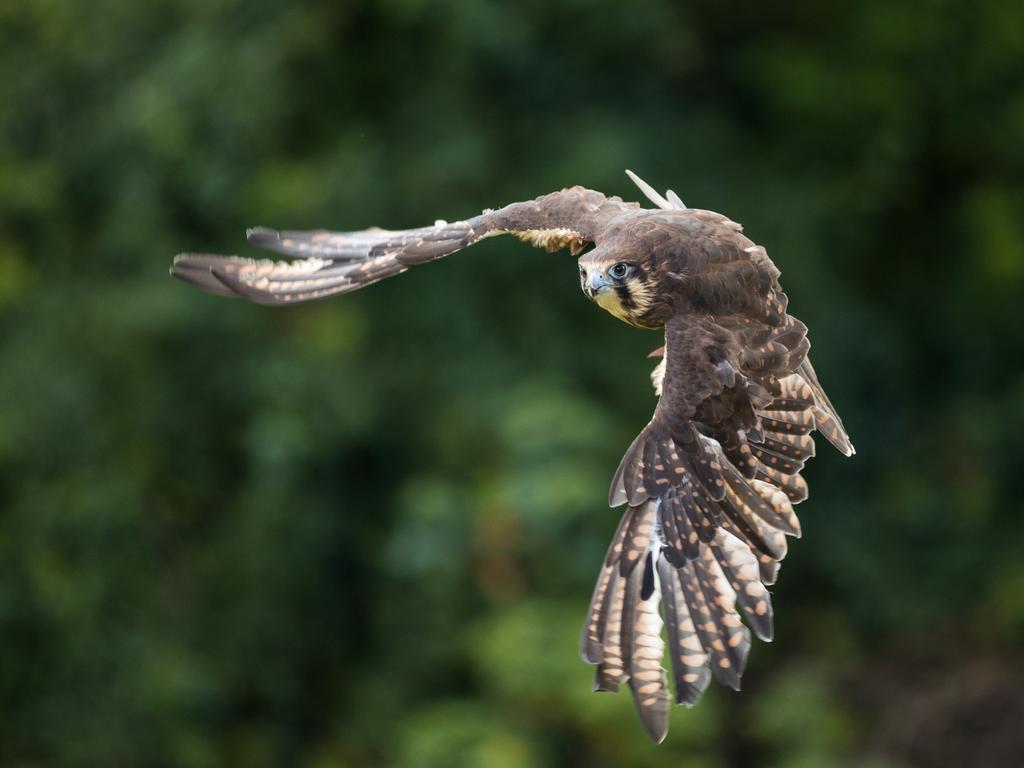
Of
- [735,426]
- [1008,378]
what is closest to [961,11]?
[1008,378]

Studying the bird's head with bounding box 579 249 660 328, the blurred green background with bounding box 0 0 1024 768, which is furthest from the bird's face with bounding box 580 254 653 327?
the blurred green background with bounding box 0 0 1024 768

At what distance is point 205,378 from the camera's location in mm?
9773

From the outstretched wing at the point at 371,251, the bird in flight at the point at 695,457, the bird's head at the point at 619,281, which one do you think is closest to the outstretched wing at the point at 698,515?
the bird in flight at the point at 695,457

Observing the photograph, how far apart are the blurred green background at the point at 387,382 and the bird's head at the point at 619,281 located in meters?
3.82

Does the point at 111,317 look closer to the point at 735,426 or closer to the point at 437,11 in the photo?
the point at 437,11

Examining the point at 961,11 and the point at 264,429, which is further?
the point at 961,11

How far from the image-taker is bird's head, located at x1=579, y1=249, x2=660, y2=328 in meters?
4.63

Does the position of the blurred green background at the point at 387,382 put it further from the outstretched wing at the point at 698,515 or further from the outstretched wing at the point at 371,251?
the outstretched wing at the point at 698,515

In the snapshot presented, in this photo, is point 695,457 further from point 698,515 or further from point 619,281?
point 619,281

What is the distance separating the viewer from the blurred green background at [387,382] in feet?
30.3

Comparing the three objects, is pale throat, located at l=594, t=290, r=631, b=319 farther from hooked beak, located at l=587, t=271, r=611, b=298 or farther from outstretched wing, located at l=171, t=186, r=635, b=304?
outstretched wing, located at l=171, t=186, r=635, b=304

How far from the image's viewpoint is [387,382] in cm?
980

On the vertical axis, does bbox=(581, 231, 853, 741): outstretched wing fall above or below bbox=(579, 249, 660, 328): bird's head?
below

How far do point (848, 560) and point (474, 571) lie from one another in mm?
2864
